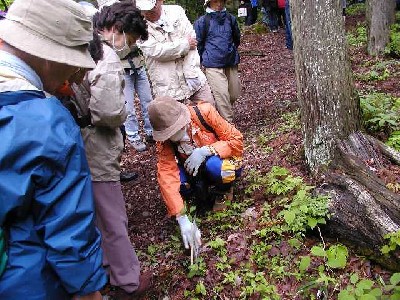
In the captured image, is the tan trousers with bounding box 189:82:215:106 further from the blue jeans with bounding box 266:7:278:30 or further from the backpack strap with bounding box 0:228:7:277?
the blue jeans with bounding box 266:7:278:30

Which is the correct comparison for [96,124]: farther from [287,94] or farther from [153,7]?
[287,94]

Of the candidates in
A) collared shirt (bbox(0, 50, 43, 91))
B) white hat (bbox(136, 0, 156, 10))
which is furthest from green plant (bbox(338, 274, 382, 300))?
white hat (bbox(136, 0, 156, 10))

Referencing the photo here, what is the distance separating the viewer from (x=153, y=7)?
4.67 metres

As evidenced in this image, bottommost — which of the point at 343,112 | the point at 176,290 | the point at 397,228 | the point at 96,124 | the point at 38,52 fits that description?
the point at 176,290

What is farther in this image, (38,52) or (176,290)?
(176,290)

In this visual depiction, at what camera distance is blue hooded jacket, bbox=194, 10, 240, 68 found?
5.69 m

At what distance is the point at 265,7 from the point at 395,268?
494 inches

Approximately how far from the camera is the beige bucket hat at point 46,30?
1830mm

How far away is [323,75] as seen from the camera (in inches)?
154

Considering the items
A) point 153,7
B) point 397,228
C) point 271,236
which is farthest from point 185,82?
point 397,228

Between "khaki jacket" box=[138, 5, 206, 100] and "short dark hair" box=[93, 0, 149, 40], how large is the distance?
49.5 inches

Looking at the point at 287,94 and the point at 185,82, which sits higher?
the point at 185,82

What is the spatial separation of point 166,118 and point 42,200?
6.49ft

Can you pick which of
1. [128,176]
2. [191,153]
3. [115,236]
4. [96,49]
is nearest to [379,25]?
[128,176]
